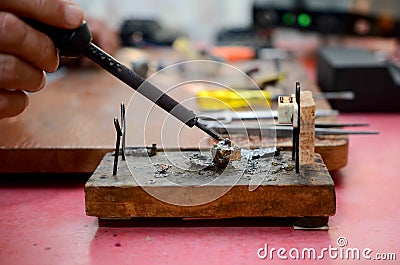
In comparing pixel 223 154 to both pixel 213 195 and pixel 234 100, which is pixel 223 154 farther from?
pixel 234 100

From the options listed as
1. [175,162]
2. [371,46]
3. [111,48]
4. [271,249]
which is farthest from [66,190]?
[371,46]

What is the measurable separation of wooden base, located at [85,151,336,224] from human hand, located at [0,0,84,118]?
0.13 meters

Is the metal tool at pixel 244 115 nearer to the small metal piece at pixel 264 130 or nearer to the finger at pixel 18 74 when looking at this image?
the small metal piece at pixel 264 130

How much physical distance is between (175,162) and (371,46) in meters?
1.24

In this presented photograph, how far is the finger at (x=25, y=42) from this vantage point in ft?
1.98

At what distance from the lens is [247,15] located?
211 centimetres

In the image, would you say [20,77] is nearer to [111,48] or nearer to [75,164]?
[75,164]

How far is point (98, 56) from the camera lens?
64cm

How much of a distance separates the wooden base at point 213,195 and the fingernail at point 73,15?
0.53 ft

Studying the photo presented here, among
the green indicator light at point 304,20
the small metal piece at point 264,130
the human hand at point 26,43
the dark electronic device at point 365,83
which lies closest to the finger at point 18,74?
the human hand at point 26,43

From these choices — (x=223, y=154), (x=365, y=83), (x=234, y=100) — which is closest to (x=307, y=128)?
(x=223, y=154)

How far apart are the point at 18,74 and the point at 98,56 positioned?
9cm
